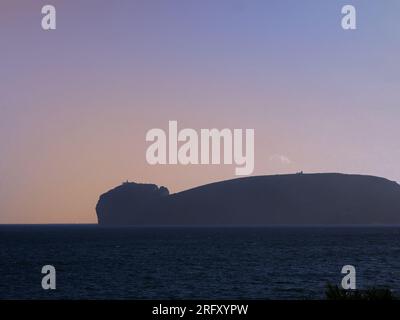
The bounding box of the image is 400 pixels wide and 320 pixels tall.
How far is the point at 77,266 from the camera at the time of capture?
100562 mm
